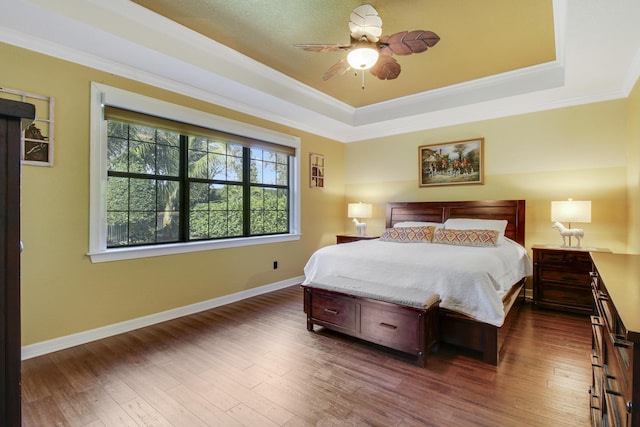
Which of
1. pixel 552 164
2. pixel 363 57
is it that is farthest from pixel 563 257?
pixel 363 57

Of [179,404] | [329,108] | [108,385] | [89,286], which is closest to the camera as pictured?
[179,404]

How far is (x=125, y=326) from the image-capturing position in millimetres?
3068

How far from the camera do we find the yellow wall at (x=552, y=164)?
144 inches

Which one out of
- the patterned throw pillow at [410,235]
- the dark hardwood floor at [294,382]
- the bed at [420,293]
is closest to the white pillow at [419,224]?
the patterned throw pillow at [410,235]

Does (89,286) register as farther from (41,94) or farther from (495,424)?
(495,424)

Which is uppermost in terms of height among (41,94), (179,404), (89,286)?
(41,94)

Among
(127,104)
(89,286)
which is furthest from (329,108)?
(89,286)

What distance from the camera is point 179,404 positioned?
6.42 ft

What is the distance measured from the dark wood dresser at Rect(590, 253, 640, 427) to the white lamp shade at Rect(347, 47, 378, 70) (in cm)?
206

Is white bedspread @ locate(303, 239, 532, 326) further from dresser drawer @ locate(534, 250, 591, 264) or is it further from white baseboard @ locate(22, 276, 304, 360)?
white baseboard @ locate(22, 276, 304, 360)

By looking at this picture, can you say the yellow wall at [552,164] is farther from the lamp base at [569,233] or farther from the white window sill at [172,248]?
the white window sill at [172,248]

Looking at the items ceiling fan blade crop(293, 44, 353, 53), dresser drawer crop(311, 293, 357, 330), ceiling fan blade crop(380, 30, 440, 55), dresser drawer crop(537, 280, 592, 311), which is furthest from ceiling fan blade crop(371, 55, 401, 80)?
dresser drawer crop(537, 280, 592, 311)

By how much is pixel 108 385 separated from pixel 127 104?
2.40 metres

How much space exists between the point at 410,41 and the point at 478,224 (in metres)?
2.62
